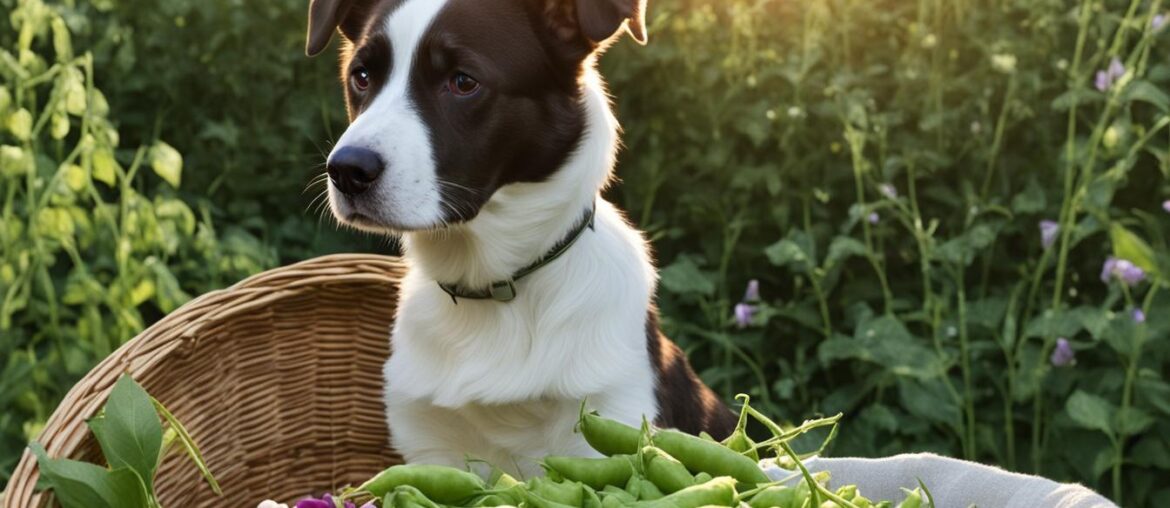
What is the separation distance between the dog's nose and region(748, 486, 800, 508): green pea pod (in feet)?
2.79

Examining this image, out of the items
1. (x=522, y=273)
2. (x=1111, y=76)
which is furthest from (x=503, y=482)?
(x=1111, y=76)

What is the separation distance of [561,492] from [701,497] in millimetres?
166

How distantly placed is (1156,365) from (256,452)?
2.01 meters

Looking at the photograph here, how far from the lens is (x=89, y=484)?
209cm

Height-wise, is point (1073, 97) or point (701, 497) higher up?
point (701, 497)

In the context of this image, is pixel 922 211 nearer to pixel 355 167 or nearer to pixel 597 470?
pixel 355 167

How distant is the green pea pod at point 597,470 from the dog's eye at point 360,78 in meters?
0.89

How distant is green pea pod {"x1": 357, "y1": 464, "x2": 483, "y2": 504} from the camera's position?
1793 millimetres

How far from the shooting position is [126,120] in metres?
4.26

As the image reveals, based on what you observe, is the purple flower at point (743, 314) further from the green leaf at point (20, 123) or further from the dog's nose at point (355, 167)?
the green leaf at point (20, 123)

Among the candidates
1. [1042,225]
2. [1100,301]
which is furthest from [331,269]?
[1100,301]

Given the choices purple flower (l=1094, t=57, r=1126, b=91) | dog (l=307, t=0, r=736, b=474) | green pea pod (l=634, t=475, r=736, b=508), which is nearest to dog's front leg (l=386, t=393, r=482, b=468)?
dog (l=307, t=0, r=736, b=474)

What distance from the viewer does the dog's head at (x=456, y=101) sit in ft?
7.57

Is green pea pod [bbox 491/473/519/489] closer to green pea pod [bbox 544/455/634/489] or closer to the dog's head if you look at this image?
green pea pod [bbox 544/455/634/489]
